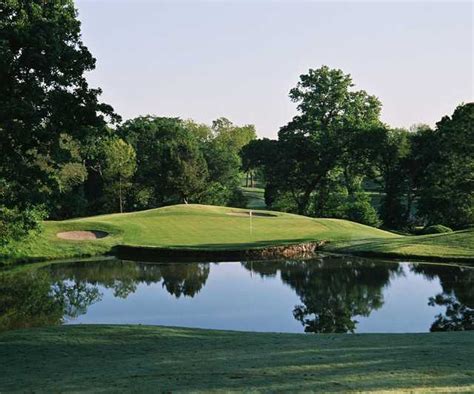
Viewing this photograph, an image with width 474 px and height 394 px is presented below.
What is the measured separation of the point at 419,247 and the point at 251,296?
49.1 ft

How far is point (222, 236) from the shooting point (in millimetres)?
38156

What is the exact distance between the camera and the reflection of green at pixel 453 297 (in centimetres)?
1593

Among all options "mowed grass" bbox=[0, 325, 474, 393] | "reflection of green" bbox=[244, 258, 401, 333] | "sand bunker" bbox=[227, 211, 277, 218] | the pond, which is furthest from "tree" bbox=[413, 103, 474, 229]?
"mowed grass" bbox=[0, 325, 474, 393]

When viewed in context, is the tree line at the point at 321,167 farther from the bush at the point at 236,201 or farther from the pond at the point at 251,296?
the pond at the point at 251,296

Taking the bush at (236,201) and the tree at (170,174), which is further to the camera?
the bush at (236,201)

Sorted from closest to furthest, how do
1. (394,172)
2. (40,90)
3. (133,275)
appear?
1. (40,90)
2. (133,275)
3. (394,172)

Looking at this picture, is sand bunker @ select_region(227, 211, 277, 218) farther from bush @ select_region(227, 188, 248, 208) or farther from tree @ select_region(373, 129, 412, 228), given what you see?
bush @ select_region(227, 188, 248, 208)

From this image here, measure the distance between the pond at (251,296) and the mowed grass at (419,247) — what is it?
1971mm

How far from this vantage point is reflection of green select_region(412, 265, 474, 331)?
15930 mm

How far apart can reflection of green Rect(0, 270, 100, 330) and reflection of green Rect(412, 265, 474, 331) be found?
12.0 m

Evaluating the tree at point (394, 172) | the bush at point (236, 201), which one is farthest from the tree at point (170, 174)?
the tree at point (394, 172)

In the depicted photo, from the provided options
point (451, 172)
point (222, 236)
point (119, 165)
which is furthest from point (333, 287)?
point (119, 165)

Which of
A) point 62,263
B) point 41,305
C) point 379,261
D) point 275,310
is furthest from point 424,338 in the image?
point 62,263

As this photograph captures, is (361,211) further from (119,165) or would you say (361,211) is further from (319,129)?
(119,165)
